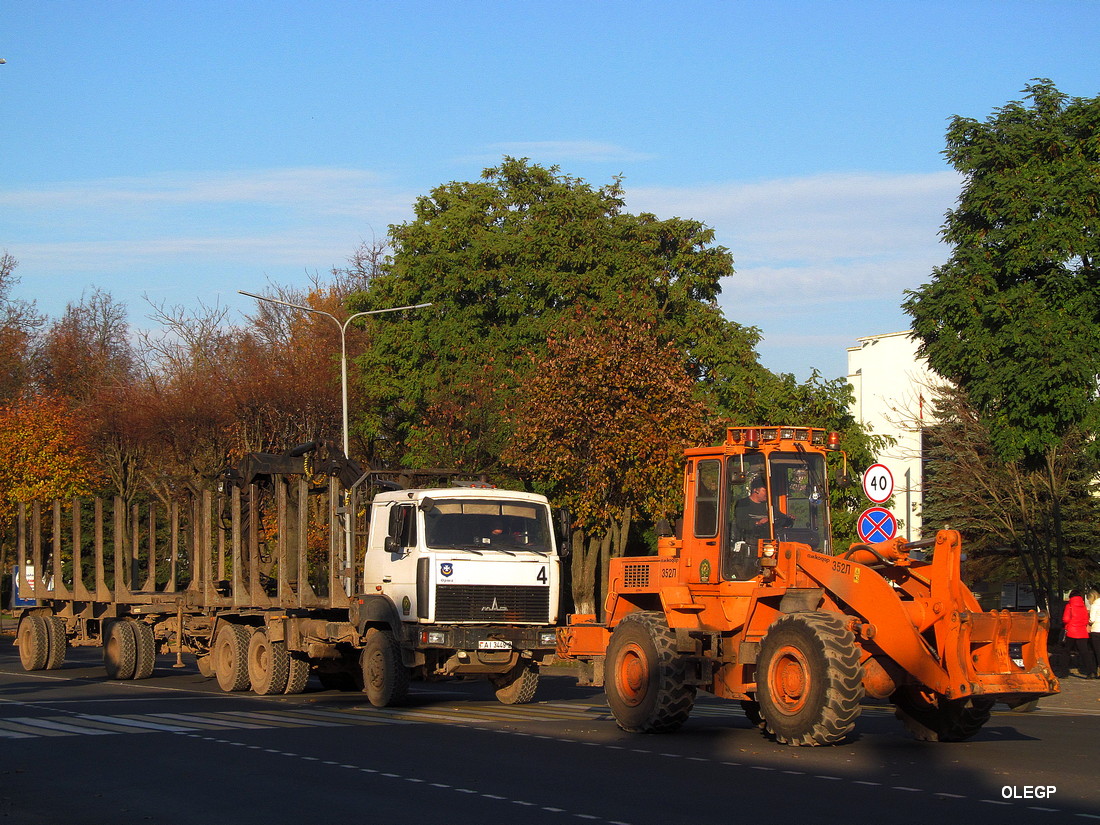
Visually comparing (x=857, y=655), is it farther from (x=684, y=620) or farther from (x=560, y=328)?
(x=560, y=328)

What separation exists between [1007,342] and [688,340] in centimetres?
1938

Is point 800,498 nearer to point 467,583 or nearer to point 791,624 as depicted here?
point 791,624

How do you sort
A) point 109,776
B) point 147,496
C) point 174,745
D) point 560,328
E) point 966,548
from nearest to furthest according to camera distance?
point 109,776 < point 174,745 < point 560,328 < point 966,548 < point 147,496

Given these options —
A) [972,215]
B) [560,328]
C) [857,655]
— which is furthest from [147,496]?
[857,655]

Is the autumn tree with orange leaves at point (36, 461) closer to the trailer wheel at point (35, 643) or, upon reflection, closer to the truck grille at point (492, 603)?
the trailer wheel at point (35, 643)

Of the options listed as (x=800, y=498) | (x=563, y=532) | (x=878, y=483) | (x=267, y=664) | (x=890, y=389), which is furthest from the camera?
(x=890, y=389)

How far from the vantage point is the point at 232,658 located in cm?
2217

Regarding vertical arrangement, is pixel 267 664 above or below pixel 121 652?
above

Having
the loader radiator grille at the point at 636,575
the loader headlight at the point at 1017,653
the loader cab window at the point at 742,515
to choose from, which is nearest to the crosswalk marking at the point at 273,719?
the loader radiator grille at the point at 636,575

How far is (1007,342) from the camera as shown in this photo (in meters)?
24.8

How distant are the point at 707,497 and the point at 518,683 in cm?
535

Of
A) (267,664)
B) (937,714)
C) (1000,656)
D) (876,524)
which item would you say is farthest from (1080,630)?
(267,664)

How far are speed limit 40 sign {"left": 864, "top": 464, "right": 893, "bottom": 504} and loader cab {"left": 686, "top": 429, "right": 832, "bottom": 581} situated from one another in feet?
21.7

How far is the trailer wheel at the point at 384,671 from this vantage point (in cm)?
1866
